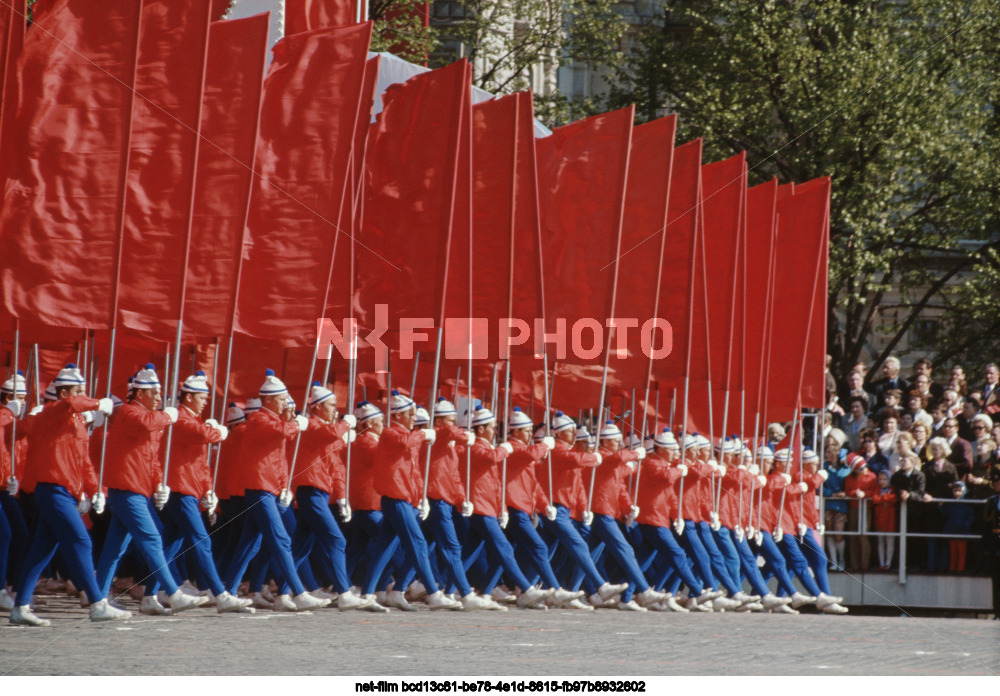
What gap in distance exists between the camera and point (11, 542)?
11969mm

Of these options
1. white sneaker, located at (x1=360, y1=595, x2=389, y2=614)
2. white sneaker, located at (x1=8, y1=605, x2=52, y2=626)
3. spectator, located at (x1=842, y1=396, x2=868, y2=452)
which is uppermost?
spectator, located at (x1=842, y1=396, x2=868, y2=452)

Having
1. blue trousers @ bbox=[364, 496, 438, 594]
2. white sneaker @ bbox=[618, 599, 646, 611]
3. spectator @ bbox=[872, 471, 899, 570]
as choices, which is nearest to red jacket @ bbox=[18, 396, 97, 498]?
blue trousers @ bbox=[364, 496, 438, 594]

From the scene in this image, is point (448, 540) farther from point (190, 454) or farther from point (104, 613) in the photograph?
point (104, 613)

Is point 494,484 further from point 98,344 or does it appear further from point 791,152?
point 791,152

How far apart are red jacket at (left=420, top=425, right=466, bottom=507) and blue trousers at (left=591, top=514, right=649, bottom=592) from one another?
187 centimetres

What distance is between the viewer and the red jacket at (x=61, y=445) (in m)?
10.3

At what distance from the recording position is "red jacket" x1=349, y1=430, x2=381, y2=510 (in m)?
12.7

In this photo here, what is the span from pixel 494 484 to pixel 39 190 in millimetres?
4480

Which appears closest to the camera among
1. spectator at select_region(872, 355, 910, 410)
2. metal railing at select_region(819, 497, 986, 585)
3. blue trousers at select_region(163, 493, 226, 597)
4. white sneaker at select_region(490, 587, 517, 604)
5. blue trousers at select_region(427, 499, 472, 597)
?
blue trousers at select_region(163, 493, 226, 597)

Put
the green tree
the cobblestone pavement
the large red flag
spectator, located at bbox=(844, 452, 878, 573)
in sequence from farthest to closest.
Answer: the green tree → spectator, located at bbox=(844, 452, 878, 573) → the large red flag → the cobblestone pavement

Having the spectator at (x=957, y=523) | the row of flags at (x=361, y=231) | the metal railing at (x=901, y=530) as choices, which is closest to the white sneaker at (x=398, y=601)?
the row of flags at (x=361, y=231)

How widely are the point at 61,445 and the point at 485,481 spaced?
162 inches

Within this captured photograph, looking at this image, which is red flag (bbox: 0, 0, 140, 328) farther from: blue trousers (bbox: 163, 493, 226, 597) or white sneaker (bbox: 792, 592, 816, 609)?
white sneaker (bbox: 792, 592, 816, 609)

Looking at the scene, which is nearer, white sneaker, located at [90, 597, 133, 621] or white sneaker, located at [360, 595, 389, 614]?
white sneaker, located at [90, 597, 133, 621]
